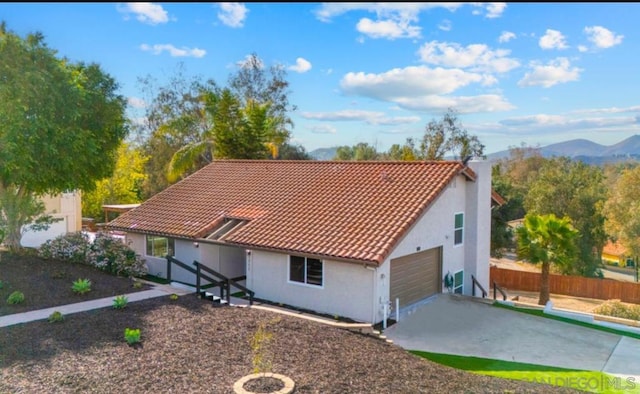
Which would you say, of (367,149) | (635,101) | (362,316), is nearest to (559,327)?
(362,316)

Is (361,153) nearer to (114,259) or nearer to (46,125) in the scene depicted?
(114,259)

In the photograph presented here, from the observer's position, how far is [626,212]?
32469 mm

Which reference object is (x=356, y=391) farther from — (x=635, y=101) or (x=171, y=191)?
(x=635, y=101)

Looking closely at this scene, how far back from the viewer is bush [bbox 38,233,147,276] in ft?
58.1

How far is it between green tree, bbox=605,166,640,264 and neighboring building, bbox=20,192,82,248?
35.7 metres

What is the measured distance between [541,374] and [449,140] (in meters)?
42.0

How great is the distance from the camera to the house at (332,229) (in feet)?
47.7

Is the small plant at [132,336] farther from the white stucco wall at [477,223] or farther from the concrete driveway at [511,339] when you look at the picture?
the white stucco wall at [477,223]

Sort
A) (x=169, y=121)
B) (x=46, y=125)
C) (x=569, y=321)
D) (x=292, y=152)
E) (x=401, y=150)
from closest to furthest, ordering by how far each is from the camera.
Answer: (x=569, y=321), (x=46, y=125), (x=169, y=121), (x=292, y=152), (x=401, y=150)

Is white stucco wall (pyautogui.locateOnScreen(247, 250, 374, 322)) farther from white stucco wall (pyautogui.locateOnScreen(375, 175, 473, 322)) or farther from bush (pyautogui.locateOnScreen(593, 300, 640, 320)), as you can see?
bush (pyautogui.locateOnScreen(593, 300, 640, 320))

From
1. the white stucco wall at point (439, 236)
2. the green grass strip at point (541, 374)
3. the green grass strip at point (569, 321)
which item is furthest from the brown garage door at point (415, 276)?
the green grass strip at point (541, 374)

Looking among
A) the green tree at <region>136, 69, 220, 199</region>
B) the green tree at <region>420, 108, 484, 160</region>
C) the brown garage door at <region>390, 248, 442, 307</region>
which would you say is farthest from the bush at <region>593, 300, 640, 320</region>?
the green tree at <region>136, 69, 220, 199</region>

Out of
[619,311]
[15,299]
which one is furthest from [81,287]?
[619,311]

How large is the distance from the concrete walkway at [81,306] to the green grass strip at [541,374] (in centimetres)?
837
